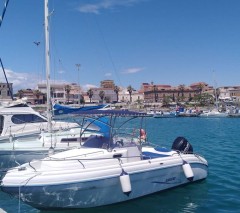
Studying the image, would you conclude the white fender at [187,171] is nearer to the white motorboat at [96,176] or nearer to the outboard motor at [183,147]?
the white motorboat at [96,176]

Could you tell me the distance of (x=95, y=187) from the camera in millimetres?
9648

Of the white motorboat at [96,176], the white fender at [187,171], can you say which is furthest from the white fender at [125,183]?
the white fender at [187,171]

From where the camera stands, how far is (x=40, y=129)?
1986cm

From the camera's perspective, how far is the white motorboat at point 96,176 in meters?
9.18

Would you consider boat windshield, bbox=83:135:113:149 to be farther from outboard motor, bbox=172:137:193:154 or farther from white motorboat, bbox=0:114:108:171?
outboard motor, bbox=172:137:193:154

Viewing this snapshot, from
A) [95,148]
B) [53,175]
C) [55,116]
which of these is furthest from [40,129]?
[53,175]

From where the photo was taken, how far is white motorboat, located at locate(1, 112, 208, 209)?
30.1ft

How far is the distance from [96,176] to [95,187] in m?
0.35

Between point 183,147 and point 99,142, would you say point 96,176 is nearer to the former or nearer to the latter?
point 99,142

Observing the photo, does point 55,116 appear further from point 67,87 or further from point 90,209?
point 67,87

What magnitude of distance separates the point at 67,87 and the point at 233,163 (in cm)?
13003

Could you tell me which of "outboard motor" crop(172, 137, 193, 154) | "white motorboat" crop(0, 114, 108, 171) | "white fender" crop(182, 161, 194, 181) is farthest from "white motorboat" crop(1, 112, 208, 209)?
"white motorboat" crop(0, 114, 108, 171)

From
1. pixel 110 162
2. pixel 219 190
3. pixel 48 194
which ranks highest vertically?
pixel 110 162

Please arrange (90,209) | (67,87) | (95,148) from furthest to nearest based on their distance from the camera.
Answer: (67,87)
(95,148)
(90,209)
